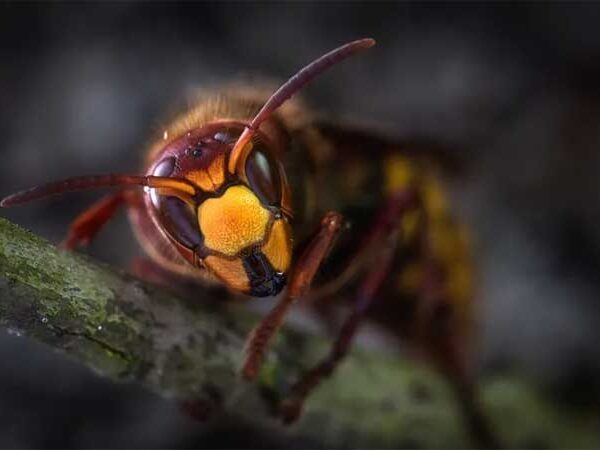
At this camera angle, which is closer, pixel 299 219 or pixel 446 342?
pixel 299 219

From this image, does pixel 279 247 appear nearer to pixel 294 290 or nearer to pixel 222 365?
pixel 294 290

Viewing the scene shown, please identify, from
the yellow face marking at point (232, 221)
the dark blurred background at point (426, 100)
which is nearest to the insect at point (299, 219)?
the yellow face marking at point (232, 221)

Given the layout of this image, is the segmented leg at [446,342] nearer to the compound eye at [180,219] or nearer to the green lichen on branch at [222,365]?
the green lichen on branch at [222,365]

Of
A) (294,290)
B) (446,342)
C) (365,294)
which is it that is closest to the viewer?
(294,290)

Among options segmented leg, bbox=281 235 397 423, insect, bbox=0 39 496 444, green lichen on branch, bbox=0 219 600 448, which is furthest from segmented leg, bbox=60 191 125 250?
segmented leg, bbox=281 235 397 423

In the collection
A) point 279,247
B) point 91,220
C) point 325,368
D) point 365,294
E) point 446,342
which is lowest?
point 446,342

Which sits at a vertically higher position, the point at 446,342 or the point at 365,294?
the point at 365,294

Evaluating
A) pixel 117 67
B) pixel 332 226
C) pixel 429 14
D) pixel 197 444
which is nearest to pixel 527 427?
pixel 197 444

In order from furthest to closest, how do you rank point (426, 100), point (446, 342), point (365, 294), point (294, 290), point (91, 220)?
point (426, 100) < point (446, 342) < point (365, 294) < point (91, 220) < point (294, 290)

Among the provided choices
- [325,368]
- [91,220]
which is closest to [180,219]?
[91,220]
